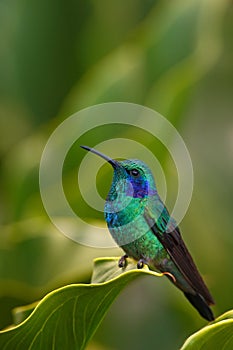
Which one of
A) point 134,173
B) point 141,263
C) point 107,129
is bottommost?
point 141,263

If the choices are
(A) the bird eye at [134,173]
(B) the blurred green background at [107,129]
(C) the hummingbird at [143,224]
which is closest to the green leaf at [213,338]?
(C) the hummingbird at [143,224]

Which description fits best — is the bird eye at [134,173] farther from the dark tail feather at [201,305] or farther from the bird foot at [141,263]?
the dark tail feather at [201,305]

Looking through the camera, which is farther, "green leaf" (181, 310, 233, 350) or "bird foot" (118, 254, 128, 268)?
"bird foot" (118, 254, 128, 268)

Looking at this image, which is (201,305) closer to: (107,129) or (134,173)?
(134,173)

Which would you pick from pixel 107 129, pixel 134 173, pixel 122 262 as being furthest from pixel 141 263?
pixel 107 129

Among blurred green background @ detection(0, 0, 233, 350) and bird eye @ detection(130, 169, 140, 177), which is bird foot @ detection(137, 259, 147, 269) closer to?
bird eye @ detection(130, 169, 140, 177)

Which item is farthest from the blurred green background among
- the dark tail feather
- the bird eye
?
the bird eye
